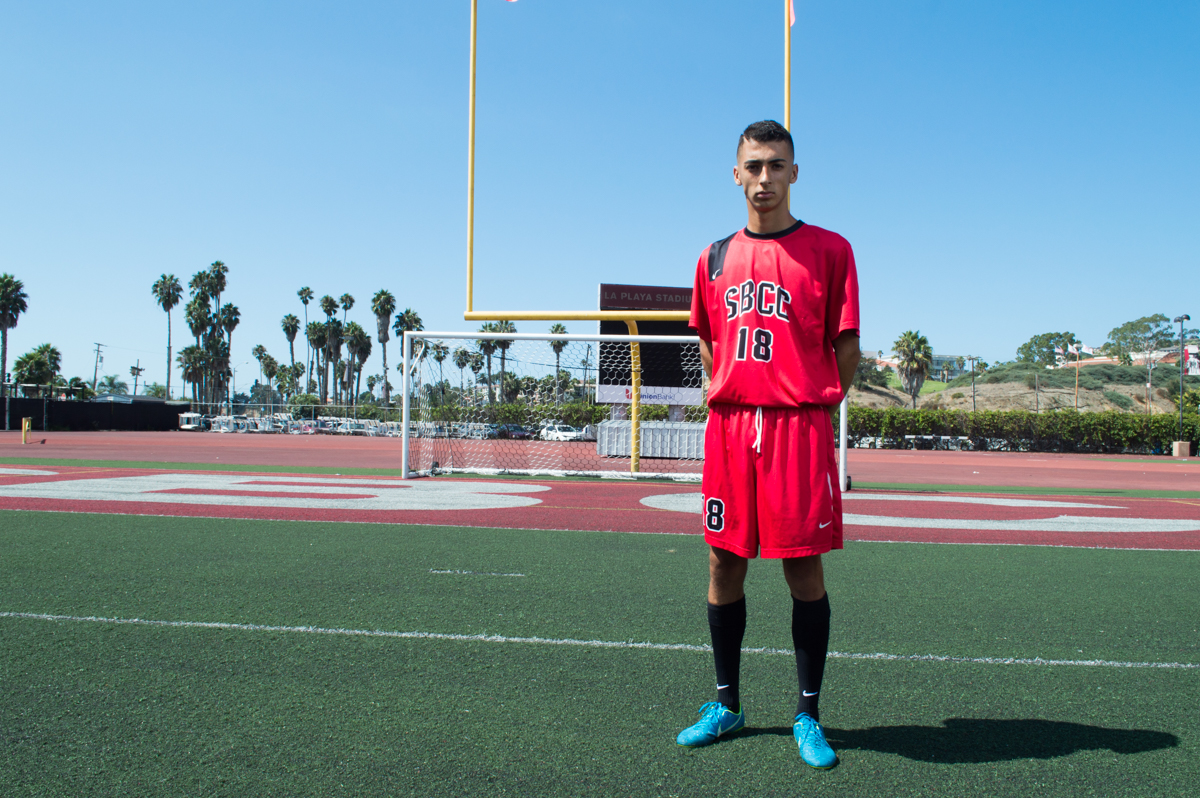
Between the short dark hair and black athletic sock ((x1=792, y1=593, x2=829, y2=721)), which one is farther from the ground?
the short dark hair

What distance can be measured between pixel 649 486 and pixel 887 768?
28.4ft

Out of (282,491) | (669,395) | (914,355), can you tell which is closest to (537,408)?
(282,491)

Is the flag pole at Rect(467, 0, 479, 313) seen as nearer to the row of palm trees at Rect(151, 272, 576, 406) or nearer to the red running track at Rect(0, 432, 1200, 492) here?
the red running track at Rect(0, 432, 1200, 492)

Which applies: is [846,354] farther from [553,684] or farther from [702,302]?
[553,684]

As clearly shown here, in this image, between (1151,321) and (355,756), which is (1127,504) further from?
(1151,321)

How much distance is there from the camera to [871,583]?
13.8 feet

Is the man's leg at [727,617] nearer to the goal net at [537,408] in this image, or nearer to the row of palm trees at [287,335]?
the goal net at [537,408]

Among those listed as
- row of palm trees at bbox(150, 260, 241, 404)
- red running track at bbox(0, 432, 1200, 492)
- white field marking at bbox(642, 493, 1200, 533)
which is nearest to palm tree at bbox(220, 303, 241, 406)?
row of palm trees at bbox(150, 260, 241, 404)

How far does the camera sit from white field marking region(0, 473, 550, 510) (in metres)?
7.55

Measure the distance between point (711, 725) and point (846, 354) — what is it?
1.16 metres

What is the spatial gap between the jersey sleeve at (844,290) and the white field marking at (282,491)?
570 centimetres

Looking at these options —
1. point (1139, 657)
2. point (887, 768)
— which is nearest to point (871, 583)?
point (1139, 657)

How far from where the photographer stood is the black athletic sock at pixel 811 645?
7.31 ft

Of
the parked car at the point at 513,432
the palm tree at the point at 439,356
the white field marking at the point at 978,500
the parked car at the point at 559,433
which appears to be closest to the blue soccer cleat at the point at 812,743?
the white field marking at the point at 978,500
